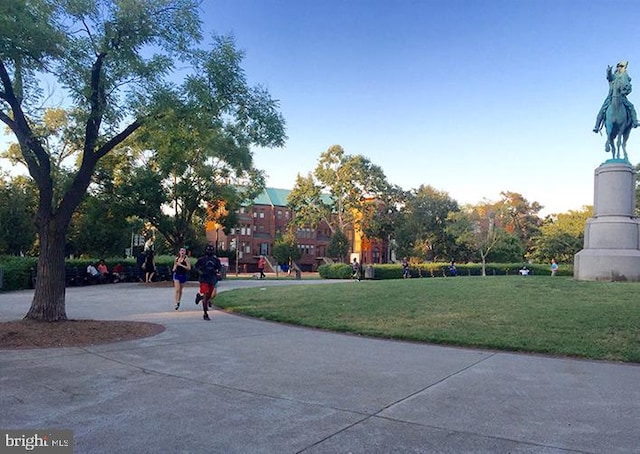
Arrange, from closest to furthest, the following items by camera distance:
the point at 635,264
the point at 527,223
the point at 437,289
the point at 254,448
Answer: the point at 254,448 < the point at 437,289 < the point at 635,264 < the point at 527,223

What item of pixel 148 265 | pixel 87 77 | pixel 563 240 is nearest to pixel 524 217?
pixel 563 240

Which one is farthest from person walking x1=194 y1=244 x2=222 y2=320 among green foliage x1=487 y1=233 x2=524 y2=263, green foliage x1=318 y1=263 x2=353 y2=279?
green foliage x1=487 y1=233 x2=524 y2=263

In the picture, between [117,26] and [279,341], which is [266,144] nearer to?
[117,26]

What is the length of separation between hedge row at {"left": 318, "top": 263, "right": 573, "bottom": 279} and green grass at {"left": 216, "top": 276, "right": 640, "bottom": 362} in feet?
81.3

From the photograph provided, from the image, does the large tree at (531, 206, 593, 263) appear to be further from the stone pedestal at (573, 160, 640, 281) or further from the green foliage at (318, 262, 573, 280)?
the stone pedestal at (573, 160, 640, 281)

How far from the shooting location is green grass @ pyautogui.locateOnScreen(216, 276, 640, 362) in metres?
8.53

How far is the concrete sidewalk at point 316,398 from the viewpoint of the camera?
400 cm

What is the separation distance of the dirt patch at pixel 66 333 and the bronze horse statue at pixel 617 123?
18265 millimetres

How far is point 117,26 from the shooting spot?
30.0ft

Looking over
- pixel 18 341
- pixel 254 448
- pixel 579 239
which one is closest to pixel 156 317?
pixel 18 341

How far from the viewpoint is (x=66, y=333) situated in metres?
8.62

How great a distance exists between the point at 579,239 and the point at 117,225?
47.2 metres

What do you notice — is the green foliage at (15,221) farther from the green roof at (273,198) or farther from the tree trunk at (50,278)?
the green roof at (273,198)

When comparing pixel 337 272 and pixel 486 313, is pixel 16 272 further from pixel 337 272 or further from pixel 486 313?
pixel 337 272
